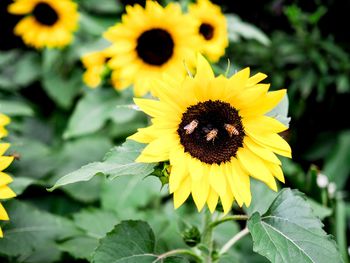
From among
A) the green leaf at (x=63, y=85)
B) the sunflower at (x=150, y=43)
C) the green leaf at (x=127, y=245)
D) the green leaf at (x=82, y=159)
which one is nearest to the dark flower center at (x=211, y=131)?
the green leaf at (x=127, y=245)

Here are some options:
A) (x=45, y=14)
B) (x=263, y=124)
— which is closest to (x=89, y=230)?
(x=263, y=124)

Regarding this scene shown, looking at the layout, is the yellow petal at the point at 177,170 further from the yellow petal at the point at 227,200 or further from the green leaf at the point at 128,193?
the green leaf at the point at 128,193

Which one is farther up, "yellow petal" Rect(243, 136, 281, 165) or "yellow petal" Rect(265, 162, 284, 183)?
"yellow petal" Rect(243, 136, 281, 165)

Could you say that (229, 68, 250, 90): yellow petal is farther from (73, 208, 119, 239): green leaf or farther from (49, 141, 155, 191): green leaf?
(73, 208, 119, 239): green leaf

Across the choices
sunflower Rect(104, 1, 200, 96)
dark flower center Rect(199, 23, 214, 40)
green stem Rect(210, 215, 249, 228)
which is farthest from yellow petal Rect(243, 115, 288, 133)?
dark flower center Rect(199, 23, 214, 40)

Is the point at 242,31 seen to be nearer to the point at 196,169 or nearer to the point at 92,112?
the point at 92,112

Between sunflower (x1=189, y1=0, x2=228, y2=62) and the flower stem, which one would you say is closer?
the flower stem
